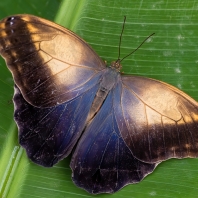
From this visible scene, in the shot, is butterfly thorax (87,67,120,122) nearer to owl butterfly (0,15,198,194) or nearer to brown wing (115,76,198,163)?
owl butterfly (0,15,198,194)

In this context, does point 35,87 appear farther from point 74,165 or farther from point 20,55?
point 74,165

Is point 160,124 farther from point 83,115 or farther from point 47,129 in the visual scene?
point 47,129

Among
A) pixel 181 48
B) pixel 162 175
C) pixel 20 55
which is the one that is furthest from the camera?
pixel 181 48

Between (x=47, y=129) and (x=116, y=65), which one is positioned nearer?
(x=47, y=129)

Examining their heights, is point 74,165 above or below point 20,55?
below

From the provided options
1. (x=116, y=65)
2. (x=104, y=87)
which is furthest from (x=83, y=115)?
(x=116, y=65)

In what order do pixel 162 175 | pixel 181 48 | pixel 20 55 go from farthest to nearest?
pixel 181 48, pixel 162 175, pixel 20 55

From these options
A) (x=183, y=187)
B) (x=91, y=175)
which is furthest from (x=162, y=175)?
(x=91, y=175)
